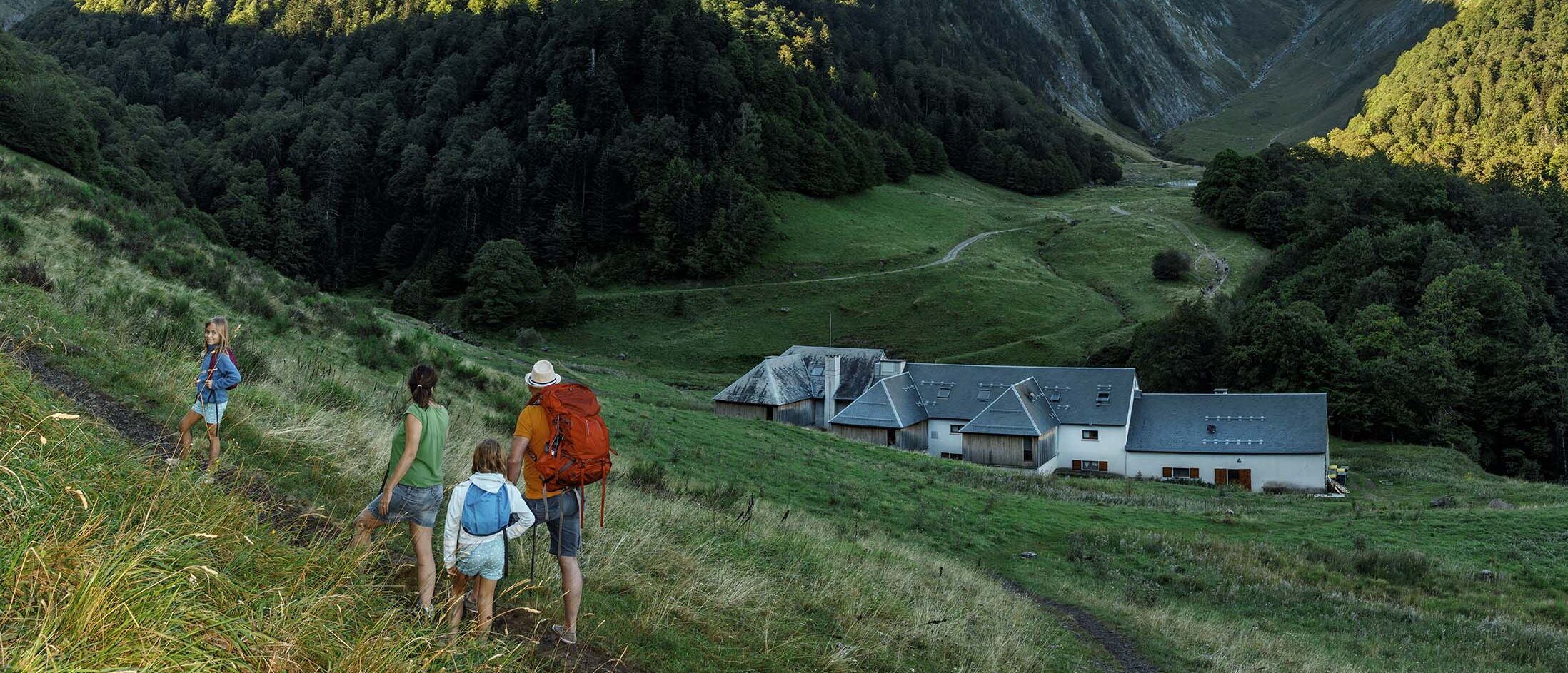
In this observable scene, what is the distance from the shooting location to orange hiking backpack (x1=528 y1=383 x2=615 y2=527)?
6.61 m

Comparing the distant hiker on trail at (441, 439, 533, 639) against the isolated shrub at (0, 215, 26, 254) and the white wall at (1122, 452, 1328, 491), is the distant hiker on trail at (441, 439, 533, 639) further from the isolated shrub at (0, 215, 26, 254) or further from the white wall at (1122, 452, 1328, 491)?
the white wall at (1122, 452, 1328, 491)

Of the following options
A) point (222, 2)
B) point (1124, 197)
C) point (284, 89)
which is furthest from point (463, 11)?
point (1124, 197)

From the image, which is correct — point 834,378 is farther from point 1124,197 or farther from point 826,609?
point 1124,197

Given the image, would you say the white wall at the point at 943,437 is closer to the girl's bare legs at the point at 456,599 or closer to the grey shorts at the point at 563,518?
the grey shorts at the point at 563,518

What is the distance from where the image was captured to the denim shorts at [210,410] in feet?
26.1

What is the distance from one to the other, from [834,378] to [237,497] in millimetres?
49190

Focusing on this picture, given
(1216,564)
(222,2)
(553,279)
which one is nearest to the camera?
(1216,564)

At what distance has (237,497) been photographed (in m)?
6.17

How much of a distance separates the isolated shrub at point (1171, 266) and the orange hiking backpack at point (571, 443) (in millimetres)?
89659

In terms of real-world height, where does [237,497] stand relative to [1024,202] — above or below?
below

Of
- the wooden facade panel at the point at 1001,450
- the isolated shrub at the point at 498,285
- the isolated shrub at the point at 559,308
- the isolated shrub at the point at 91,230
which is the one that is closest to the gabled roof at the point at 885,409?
the wooden facade panel at the point at 1001,450

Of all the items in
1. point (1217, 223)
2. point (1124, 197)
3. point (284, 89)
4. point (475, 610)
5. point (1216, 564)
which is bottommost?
point (1216, 564)

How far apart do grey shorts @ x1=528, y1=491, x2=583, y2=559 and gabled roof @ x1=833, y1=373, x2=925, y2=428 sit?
42.6 m

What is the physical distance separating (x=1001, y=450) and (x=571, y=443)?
142 ft
